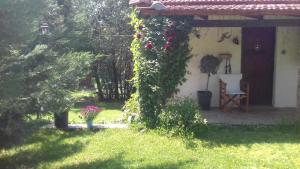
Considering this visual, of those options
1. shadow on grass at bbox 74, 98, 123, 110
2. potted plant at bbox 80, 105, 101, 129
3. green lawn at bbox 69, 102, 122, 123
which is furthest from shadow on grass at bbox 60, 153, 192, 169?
shadow on grass at bbox 74, 98, 123, 110

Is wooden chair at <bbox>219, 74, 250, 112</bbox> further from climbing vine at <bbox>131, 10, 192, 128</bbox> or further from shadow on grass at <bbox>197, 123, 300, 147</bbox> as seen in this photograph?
climbing vine at <bbox>131, 10, 192, 128</bbox>

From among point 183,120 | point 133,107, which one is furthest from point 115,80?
point 183,120

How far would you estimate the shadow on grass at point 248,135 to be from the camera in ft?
29.0

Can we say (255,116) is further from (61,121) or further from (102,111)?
(102,111)

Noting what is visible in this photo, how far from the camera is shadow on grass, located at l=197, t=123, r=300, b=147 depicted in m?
8.83

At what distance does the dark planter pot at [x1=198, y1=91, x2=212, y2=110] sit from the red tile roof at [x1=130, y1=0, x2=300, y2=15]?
2.60m

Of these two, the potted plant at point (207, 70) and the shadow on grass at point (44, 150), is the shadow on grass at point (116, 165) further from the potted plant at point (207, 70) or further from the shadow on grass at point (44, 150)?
the potted plant at point (207, 70)

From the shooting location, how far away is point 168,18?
397 inches

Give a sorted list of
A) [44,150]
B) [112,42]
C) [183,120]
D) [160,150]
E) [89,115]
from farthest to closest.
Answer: [112,42] < [89,115] < [183,120] < [44,150] < [160,150]

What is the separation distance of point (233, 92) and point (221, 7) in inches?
101

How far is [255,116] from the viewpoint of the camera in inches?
436

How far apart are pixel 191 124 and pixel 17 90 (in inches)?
151

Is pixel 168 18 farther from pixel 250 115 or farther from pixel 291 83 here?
pixel 291 83

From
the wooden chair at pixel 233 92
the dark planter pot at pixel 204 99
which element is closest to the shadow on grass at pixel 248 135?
the wooden chair at pixel 233 92
